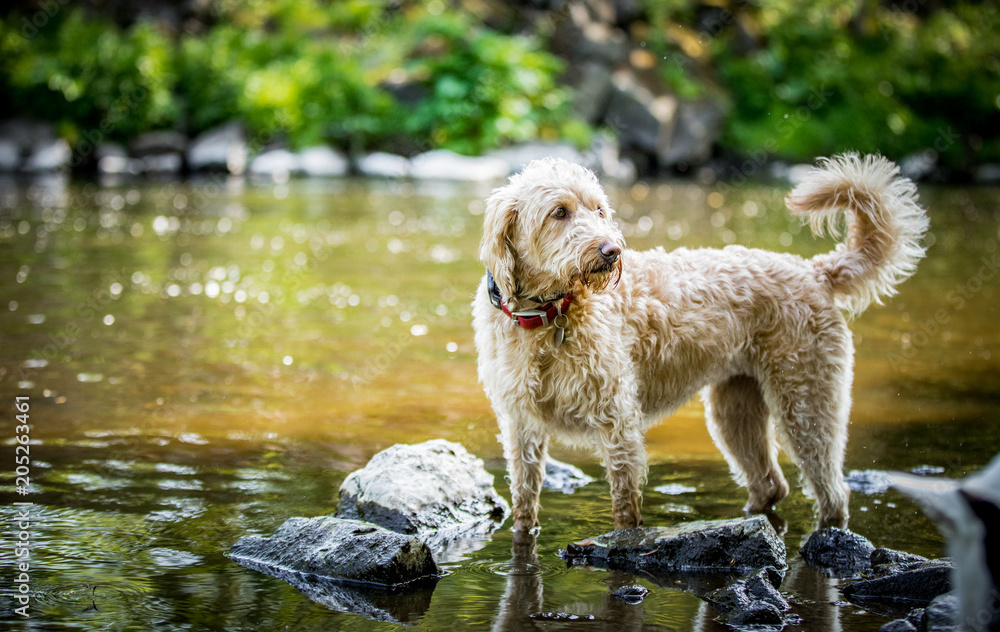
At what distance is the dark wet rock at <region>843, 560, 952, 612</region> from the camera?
13.9 feet

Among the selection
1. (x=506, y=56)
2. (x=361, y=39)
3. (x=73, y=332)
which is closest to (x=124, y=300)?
(x=73, y=332)

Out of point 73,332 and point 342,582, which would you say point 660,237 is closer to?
point 73,332

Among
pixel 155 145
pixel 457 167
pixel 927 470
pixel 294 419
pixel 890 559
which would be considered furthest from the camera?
pixel 155 145

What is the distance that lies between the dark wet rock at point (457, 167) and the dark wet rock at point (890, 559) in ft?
73.9

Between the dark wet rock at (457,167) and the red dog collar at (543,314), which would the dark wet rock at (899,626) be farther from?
the dark wet rock at (457,167)

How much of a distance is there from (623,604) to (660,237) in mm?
12235

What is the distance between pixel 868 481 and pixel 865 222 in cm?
164

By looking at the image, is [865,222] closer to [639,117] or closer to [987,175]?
[639,117]

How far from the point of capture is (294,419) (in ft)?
23.0

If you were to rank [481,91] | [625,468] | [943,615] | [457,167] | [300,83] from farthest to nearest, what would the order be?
[300,83] → [481,91] → [457,167] → [625,468] → [943,615]

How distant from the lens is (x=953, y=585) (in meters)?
4.16

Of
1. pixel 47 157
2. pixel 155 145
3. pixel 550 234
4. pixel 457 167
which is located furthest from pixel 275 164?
pixel 550 234

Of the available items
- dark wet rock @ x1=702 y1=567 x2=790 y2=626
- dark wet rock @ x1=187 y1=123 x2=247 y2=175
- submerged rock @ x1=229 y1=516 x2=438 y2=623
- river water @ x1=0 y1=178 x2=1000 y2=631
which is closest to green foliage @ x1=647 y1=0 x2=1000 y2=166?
dark wet rock @ x1=187 y1=123 x2=247 y2=175

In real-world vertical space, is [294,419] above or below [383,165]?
below
